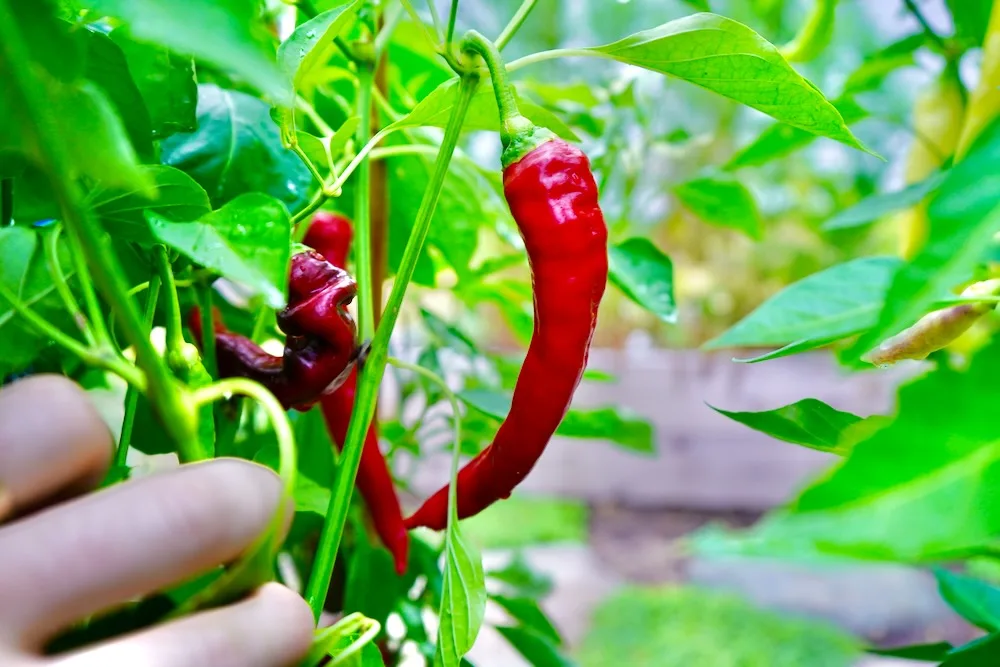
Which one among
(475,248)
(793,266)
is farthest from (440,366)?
(793,266)

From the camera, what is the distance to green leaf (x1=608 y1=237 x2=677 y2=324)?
432 millimetres

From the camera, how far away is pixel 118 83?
0.90ft

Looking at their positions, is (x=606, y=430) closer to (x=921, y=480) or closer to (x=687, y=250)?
(x=921, y=480)

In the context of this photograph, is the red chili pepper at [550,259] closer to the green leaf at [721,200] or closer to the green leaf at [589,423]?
the green leaf at [589,423]

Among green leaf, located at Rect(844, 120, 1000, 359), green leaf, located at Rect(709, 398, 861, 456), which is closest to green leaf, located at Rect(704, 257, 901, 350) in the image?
green leaf, located at Rect(709, 398, 861, 456)

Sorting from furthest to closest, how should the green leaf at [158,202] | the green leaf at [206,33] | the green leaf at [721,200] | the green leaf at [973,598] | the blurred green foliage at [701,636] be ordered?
the blurred green foliage at [701,636] < the green leaf at [721,200] < the green leaf at [973,598] < the green leaf at [158,202] < the green leaf at [206,33]

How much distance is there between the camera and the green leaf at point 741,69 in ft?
0.96

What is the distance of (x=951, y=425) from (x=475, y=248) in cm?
36

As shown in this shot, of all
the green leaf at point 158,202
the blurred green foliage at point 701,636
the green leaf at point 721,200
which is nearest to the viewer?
the green leaf at point 158,202

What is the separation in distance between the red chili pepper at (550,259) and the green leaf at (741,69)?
51mm

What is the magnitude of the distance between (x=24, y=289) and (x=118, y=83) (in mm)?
75

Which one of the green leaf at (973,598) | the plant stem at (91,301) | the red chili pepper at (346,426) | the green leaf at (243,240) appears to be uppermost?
the green leaf at (243,240)

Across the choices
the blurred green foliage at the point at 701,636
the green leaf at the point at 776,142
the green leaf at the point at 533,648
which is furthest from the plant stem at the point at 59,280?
the blurred green foliage at the point at 701,636

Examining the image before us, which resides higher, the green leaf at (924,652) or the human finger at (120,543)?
the human finger at (120,543)
